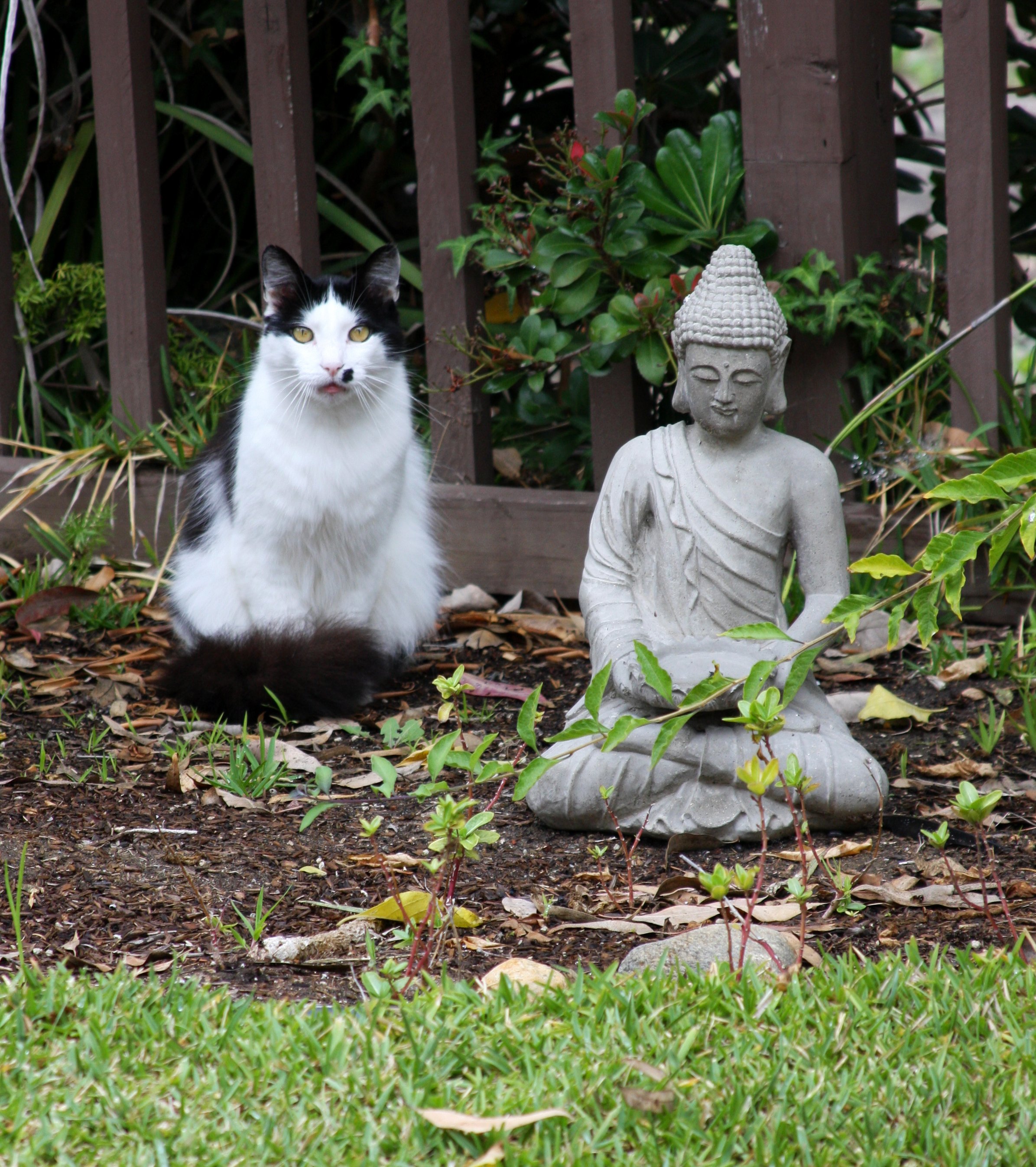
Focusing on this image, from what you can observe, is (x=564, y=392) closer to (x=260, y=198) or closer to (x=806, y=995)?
(x=260, y=198)

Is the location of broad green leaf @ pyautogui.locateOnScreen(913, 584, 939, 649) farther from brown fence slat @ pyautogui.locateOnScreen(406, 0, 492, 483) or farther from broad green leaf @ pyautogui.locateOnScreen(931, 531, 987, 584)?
brown fence slat @ pyautogui.locateOnScreen(406, 0, 492, 483)

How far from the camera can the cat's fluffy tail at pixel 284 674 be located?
11.4 feet

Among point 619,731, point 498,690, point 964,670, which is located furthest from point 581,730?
point 964,670

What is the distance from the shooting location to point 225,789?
3074 millimetres

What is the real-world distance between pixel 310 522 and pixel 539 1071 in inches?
85.6

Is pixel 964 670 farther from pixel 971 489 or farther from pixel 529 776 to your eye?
pixel 529 776

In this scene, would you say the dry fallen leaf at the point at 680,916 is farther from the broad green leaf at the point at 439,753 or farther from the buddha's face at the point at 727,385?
the buddha's face at the point at 727,385

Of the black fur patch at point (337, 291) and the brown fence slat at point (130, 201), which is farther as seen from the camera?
the brown fence slat at point (130, 201)

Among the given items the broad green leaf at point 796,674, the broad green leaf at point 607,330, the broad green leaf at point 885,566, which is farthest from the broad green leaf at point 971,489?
the broad green leaf at point 607,330

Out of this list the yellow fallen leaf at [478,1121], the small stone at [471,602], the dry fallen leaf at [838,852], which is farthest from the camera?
the small stone at [471,602]

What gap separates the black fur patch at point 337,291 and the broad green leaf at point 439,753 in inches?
71.1

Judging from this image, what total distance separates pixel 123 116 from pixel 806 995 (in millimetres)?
3887

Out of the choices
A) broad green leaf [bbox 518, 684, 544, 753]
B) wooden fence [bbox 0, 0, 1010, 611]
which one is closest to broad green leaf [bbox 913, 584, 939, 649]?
broad green leaf [bbox 518, 684, 544, 753]

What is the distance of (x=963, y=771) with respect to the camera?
10.3ft
